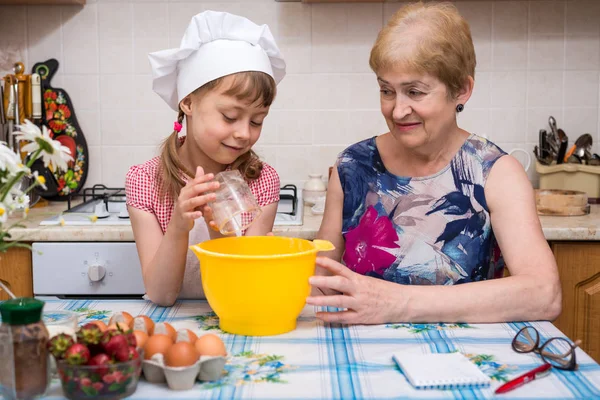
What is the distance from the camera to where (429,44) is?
4.52 ft

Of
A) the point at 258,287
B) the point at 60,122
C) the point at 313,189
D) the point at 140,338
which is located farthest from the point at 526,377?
the point at 60,122

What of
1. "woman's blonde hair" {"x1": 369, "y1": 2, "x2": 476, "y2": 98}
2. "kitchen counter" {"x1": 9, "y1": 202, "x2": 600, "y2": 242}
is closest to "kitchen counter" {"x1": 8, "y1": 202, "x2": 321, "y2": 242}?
"kitchen counter" {"x1": 9, "y1": 202, "x2": 600, "y2": 242}

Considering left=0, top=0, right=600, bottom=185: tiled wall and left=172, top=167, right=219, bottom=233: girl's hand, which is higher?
left=0, top=0, right=600, bottom=185: tiled wall

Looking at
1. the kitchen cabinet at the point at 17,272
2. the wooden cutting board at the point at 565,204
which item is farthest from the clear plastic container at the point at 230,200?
the wooden cutting board at the point at 565,204

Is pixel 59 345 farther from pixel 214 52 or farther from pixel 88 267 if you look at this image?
pixel 88 267

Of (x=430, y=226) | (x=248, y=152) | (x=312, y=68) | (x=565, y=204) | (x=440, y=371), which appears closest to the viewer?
(x=440, y=371)

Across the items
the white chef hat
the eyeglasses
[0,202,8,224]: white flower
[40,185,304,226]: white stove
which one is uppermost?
the white chef hat

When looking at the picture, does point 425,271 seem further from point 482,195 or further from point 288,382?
point 288,382

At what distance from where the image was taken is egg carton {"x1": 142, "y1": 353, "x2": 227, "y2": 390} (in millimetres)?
895

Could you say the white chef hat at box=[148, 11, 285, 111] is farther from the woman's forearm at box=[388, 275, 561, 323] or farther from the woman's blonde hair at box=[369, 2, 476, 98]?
the woman's forearm at box=[388, 275, 561, 323]

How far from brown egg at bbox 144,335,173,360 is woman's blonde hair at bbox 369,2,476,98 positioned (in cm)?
75

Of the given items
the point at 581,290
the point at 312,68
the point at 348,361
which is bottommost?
the point at 581,290

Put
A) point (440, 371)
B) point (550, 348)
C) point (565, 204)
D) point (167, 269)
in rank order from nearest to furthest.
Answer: point (440, 371)
point (550, 348)
point (167, 269)
point (565, 204)

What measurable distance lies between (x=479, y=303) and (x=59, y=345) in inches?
27.9
